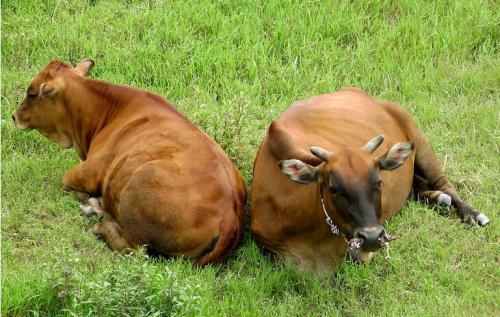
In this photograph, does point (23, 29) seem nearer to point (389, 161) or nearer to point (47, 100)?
point (47, 100)

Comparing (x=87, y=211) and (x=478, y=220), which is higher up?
(x=87, y=211)

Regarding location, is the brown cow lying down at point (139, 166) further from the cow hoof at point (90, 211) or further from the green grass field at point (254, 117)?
the green grass field at point (254, 117)

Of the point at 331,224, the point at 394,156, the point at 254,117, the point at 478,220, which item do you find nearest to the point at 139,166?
the point at 331,224

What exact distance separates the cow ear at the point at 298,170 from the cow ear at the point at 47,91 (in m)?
2.45

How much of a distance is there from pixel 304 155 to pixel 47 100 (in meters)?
2.45

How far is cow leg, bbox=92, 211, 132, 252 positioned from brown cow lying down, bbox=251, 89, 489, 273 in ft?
3.18

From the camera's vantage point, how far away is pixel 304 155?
28.0 ft

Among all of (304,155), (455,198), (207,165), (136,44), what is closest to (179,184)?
(207,165)

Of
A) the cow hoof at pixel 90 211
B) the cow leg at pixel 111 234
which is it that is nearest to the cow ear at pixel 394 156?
the cow leg at pixel 111 234

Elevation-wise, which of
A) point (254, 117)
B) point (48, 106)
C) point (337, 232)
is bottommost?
point (254, 117)

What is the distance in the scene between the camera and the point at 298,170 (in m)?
8.16

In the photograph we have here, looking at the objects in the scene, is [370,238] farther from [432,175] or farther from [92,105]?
[92,105]

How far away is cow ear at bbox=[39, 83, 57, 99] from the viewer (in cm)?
967

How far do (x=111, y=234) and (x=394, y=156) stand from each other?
220 centimetres
